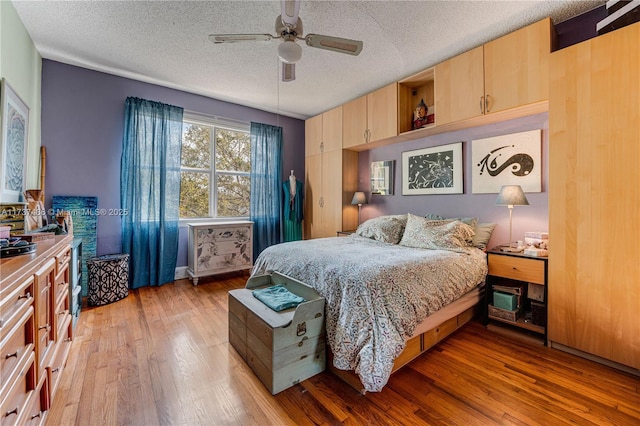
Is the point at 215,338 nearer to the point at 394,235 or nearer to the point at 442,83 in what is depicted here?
the point at 394,235

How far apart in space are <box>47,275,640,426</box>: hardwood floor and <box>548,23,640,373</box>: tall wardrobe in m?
0.27

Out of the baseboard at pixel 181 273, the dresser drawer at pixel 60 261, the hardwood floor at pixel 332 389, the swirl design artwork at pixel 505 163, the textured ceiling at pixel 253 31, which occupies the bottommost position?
the hardwood floor at pixel 332 389

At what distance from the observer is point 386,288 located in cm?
168

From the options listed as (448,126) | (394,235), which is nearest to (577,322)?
(394,235)

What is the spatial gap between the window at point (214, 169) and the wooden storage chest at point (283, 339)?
8.53 ft

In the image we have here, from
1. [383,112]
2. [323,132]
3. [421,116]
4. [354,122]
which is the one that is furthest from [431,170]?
[323,132]

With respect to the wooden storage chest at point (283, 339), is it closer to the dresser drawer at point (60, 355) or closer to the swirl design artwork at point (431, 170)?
the dresser drawer at point (60, 355)

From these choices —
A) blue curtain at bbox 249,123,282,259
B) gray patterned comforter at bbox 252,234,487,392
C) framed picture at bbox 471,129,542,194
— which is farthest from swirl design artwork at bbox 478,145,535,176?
blue curtain at bbox 249,123,282,259

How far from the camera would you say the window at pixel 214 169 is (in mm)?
4035

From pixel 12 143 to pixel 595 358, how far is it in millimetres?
4721

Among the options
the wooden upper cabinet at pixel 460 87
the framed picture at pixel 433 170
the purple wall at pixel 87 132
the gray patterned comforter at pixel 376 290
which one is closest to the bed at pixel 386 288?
the gray patterned comforter at pixel 376 290

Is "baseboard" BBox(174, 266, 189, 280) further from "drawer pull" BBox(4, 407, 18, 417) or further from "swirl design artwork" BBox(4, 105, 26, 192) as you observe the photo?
"drawer pull" BBox(4, 407, 18, 417)

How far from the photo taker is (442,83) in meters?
2.94

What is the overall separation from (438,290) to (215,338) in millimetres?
1780
